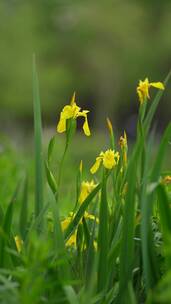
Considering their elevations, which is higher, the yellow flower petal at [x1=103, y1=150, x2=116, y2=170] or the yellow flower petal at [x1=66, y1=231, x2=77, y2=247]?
the yellow flower petal at [x1=103, y1=150, x2=116, y2=170]

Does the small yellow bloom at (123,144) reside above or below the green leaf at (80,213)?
above

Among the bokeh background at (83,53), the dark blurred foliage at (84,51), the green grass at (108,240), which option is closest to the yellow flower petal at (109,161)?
the green grass at (108,240)

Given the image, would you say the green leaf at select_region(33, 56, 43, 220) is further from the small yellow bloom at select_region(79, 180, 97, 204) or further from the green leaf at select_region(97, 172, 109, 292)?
the green leaf at select_region(97, 172, 109, 292)

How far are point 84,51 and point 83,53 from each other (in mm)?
85

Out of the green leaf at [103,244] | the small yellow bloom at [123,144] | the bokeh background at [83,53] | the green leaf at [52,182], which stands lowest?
the green leaf at [103,244]

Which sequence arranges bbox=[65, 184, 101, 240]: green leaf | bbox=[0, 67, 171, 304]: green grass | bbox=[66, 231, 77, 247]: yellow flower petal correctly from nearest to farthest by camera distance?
1. bbox=[0, 67, 171, 304]: green grass
2. bbox=[65, 184, 101, 240]: green leaf
3. bbox=[66, 231, 77, 247]: yellow flower petal

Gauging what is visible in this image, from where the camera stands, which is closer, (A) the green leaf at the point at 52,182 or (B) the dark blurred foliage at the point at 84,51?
(A) the green leaf at the point at 52,182

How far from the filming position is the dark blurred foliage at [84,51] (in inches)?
904

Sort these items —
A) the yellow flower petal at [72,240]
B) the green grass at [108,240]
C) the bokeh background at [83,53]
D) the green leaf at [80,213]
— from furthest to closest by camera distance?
the bokeh background at [83,53]
the yellow flower petal at [72,240]
the green leaf at [80,213]
the green grass at [108,240]

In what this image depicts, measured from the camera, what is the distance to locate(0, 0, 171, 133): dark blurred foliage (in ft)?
75.3

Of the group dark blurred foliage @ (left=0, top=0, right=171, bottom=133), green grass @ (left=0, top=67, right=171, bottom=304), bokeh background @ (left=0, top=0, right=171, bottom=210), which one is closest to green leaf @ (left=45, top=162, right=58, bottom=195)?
green grass @ (left=0, top=67, right=171, bottom=304)

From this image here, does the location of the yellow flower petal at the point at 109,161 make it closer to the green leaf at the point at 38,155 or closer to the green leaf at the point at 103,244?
the green leaf at the point at 103,244

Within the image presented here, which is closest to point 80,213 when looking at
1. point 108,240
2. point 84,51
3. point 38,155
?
point 108,240

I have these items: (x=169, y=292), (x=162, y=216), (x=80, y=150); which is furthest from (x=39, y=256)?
(x=80, y=150)
